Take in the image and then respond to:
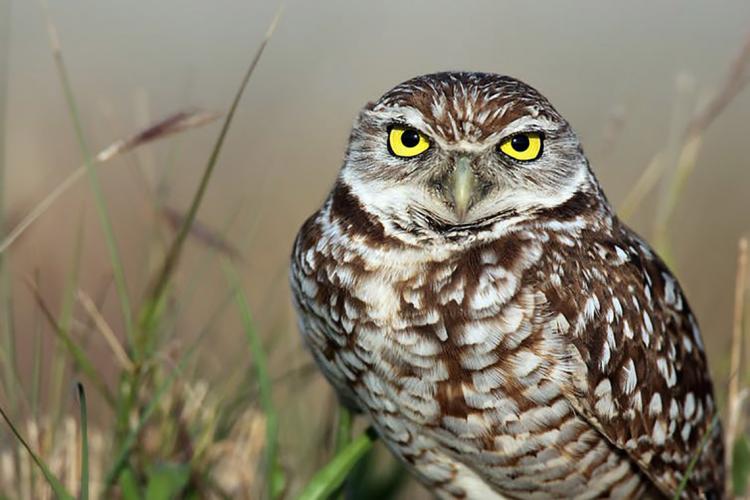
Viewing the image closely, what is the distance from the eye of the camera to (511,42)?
29.0 ft

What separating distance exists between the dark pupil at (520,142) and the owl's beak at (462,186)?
146mm

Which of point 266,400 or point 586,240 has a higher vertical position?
point 586,240

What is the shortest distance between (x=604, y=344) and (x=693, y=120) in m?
0.95

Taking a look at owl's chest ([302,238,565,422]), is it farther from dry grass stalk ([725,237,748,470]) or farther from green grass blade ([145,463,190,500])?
dry grass stalk ([725,237,748,470])

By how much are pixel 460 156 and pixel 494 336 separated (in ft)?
1.52

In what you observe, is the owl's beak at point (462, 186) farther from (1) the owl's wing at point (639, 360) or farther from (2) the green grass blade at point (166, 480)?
(2) the green grass blade at point (166, 480)

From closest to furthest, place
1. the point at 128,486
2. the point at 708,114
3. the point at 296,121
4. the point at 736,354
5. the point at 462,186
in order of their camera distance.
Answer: the point at 462,186 < the point at 128,486 < the point at 736,354 < the point at 708,114 < the point at 296,121

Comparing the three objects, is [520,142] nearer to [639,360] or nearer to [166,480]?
[639,360]

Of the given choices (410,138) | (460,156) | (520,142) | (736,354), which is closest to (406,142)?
(410,138)

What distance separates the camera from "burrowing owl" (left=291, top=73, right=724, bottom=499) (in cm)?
303

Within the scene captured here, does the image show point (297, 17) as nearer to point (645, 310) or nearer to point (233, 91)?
point (233, 91)

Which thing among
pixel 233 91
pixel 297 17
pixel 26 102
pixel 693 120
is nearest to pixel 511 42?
pixel 297 17

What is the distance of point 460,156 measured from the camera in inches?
120

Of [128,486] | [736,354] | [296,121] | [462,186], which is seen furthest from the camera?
[296,121]
